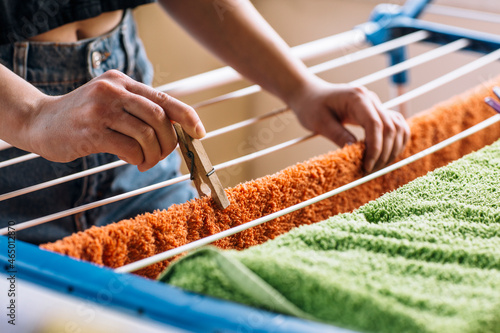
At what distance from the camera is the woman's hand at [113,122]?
43cm

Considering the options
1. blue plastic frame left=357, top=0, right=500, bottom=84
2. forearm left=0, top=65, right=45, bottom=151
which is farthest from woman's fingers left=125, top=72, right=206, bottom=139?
blue plastic frame left=357, top=0, right=500, bottom=84

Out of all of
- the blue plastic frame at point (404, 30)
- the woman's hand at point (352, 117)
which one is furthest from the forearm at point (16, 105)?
the blue plastic frame at point (404, 30)

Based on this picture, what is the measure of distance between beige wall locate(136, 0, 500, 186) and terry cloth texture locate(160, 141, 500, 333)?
98cm

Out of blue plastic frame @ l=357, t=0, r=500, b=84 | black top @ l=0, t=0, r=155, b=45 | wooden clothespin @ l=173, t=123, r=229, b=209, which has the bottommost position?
A: blue plastic frame @ l=357, t=0, r=500, b=84

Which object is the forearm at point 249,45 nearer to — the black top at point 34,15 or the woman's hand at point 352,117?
the woman's hand at point 352,117

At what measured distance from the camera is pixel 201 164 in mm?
452

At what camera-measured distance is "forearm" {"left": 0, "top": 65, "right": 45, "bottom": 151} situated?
46 centimetres

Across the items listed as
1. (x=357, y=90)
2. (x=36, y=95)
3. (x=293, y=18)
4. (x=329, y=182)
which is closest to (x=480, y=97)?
(x=357, y=90)

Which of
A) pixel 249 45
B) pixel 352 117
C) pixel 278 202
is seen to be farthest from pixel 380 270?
pixel 249 45

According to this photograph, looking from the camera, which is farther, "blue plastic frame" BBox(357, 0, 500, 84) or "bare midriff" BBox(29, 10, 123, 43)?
"blue plastic frame" BBox(357, 0, 500, 84)

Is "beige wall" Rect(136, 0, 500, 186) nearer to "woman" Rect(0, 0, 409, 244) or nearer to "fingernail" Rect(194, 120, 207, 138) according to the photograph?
"woman" Rect(0, 0, 409, 244)

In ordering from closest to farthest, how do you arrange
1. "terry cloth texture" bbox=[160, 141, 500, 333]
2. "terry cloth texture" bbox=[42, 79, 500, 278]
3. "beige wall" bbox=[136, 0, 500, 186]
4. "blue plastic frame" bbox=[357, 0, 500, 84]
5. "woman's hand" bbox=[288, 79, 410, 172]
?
"terry cloth texture" bbox=[160, 141, 500, 333] < "terry cloth texture" bbox=[42, 79, 500, 278] < "woman's hand" bbox=[288, 79, 410, 172] < "blue plastic frame" bbox=[357, 0, 500, 84] < "beige wall" bbox=[136, 0, 500, 186]

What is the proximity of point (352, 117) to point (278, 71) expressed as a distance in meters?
0.12

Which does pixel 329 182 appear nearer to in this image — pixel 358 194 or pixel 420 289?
pixel 358 194
